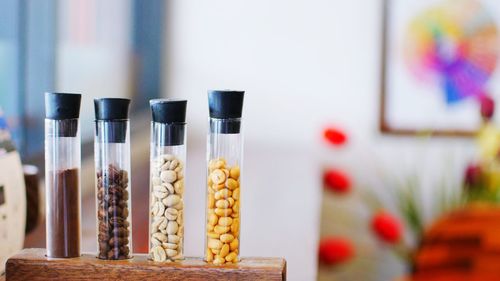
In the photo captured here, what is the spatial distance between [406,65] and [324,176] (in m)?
0.58

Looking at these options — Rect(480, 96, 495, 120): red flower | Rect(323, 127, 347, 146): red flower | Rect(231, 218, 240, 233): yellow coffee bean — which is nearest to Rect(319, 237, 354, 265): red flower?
Rect(323, 127, 347, 146): red flower

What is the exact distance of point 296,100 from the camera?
10.6ft

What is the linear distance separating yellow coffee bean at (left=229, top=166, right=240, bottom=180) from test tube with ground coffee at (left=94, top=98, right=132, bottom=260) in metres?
0.13

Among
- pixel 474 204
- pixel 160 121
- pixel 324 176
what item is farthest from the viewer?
pixel 324 176

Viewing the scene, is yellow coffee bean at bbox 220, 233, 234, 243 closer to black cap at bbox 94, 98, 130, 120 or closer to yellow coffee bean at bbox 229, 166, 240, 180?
yellow coffee bean at bbox 229, 166, 240, 180

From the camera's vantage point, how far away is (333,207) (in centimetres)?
321

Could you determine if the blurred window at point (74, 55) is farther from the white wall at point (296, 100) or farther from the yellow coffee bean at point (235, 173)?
the yellow coffee bean at point (235, 173)

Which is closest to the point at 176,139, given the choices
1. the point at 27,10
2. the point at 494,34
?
the point at 27,10

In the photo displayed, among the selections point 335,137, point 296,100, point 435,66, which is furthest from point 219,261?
point 435,66

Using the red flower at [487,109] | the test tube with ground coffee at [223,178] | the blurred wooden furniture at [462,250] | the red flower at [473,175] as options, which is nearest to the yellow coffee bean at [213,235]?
the test tube with ground coffee at [223,178]

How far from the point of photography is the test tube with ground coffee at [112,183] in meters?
1.00

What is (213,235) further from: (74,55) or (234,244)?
(74,55)

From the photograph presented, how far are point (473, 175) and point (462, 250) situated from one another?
502mm

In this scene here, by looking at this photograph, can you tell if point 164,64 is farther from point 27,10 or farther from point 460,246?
point 460,246
